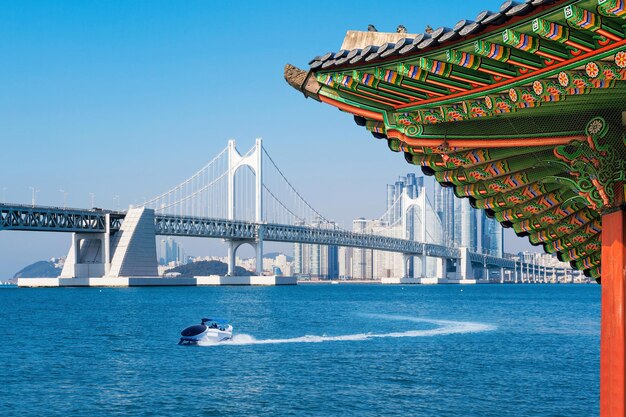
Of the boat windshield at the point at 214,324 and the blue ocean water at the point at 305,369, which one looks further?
the boat windshield at the point at 214,324

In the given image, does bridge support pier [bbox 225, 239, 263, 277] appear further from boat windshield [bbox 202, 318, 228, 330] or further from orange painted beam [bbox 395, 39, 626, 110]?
orange painted beam [bbox 395, 39, 626, 110]

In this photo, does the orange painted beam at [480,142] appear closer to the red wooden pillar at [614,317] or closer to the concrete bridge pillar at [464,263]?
the red wooden pillar at [614,317]

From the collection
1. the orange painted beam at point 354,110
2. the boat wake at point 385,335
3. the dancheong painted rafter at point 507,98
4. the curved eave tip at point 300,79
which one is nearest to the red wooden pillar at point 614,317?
the dancheong painted rafter at point 507,98

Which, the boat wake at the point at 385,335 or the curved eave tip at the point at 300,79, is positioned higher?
the curved eave tip at the point at 300,79

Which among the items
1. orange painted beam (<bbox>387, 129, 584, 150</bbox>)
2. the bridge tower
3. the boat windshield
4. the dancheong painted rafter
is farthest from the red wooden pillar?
the bridge tower

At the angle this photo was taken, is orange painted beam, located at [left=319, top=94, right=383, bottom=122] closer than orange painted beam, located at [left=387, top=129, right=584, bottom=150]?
Yes

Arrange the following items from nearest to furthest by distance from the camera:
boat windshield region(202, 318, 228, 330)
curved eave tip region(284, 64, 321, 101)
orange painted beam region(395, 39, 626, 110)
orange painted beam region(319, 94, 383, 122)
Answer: orange painted beam region(395, 39, 626, 110), curved eave tip region(284, 64, 321, 101), orange painted beam region(319, 94, 383, 122), boat windshield region(202, 318, 228, 330)

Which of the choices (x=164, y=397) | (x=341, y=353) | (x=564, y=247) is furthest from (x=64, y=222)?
(x=564, y=247)

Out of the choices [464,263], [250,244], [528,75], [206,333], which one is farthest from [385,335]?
[464,263]
